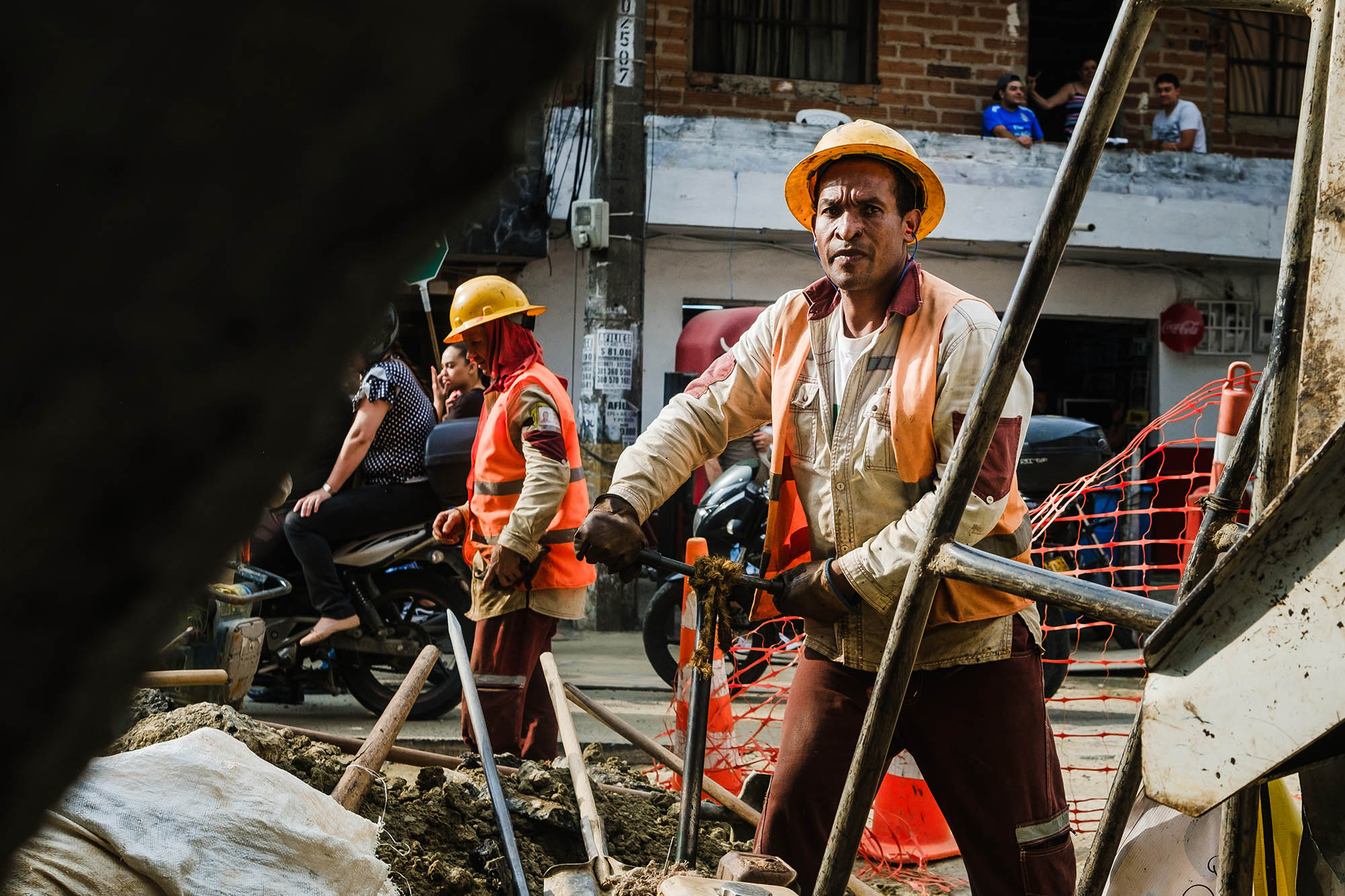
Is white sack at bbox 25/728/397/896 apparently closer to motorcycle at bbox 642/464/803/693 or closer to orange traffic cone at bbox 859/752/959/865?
orange traffic cone at bbox 859/752/959/865

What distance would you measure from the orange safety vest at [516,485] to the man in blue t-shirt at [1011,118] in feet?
24.6

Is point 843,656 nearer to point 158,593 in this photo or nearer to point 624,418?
point 158,593

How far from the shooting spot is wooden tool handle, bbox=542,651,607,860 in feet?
8.77

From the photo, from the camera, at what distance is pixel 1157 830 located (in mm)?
2125

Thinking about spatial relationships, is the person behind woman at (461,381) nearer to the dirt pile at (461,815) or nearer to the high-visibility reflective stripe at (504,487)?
the high-visibility reflective stripe at (504,487)

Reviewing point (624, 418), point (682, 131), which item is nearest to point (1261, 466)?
point (624, 418)

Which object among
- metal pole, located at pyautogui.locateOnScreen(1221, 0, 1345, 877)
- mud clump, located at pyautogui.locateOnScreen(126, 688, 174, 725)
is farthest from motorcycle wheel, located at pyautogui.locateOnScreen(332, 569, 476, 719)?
metal pole, located at pyautogui.locateOnScreen(1221, 0, 1345, 877)

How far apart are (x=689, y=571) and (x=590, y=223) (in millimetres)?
6859

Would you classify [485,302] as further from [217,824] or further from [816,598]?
[217,824]

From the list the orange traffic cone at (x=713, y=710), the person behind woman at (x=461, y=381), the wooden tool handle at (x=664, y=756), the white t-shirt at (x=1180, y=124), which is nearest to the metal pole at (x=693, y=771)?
the wooden tool handle at (x=664, y=756)

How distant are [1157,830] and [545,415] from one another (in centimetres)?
278

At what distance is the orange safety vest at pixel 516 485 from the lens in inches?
173

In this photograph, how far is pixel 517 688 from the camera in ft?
13.6

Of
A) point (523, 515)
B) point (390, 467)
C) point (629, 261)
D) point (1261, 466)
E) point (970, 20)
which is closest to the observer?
point (1261, 466)
